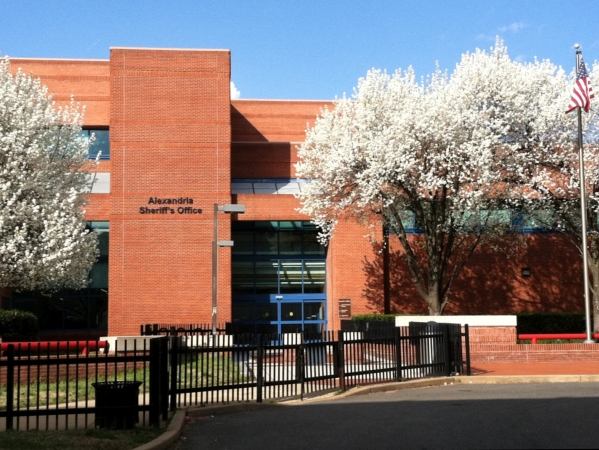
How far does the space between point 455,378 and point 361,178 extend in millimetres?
13041

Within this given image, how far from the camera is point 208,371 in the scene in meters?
16.2

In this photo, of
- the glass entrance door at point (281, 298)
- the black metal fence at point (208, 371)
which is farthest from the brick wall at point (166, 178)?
the black metal fence at point (208, 371)

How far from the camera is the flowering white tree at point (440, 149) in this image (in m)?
29.8

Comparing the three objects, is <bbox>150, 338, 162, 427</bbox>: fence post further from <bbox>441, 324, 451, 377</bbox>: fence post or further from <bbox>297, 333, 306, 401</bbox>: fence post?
<bbox>441, 324, 451, 377</bbox>: fence post

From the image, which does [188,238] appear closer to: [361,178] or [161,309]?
[161,309]

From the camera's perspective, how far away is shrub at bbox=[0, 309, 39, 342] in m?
27.2

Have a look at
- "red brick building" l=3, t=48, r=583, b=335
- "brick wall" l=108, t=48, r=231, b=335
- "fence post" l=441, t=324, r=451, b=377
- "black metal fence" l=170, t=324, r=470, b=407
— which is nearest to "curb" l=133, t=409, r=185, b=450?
"black metal fence" l=170, t=324, r=470, b=407

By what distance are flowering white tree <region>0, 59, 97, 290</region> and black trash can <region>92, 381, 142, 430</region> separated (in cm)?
1637

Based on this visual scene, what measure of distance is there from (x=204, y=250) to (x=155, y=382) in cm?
2425

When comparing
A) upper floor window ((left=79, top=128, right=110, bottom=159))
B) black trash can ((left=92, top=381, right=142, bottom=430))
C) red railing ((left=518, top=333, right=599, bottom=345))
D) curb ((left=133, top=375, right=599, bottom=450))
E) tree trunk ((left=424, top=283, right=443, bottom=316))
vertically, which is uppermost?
upper floor window ((left=79, top=128, right=110, bottom=159))

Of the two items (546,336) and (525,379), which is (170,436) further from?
(546,336)

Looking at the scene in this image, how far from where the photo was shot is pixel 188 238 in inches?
1414

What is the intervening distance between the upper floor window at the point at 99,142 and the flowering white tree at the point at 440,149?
11.7 m

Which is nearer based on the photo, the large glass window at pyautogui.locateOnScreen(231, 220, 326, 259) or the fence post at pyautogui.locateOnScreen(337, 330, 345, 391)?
the fence post at pyautogui.locateOnScreen(337, 330, 345, 391)
